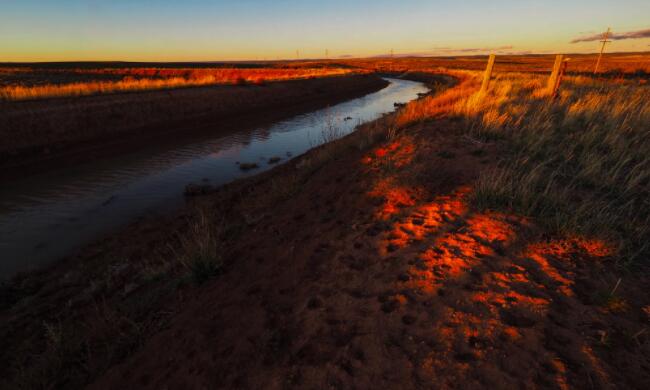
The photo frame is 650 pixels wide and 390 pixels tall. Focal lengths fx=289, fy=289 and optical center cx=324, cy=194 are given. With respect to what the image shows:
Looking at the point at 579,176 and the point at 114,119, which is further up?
the point at 579,176

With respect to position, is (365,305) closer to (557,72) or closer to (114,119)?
(557,72)

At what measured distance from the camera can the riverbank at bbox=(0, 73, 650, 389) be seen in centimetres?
212

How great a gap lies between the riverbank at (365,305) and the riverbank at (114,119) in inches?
392

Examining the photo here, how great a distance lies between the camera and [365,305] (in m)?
2.73

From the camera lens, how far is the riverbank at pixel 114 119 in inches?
471

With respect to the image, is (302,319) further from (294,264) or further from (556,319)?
(556,319)

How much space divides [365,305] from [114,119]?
1820 centimetres

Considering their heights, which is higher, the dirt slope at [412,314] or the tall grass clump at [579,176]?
the tall grass clump at [579,176]

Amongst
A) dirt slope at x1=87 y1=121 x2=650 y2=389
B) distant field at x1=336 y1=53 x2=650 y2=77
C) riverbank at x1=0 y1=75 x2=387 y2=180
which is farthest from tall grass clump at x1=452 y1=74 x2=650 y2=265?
riverbank at x1=0 y1=75 x2=387 y2=180

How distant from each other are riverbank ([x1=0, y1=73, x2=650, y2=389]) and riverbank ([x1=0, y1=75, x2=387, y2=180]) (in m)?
9.95

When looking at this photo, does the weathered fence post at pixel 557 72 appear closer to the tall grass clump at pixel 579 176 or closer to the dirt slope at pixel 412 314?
the tall grass clump at pixel 579 176

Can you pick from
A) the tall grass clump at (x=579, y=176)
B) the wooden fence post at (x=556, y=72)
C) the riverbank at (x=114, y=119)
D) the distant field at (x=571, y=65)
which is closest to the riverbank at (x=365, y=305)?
the tall grass clump at (x=579, y=176)

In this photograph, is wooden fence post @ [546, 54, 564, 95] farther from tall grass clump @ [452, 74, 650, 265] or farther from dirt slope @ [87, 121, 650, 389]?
dirt slope @ [87, 121, 650, 389]

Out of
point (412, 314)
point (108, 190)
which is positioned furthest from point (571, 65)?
point (108, 190)
